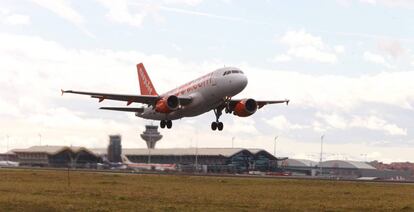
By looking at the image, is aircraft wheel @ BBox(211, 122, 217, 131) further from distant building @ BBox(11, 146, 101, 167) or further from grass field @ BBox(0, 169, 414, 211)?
distant building @ BBox(11, 146, 101, 167)

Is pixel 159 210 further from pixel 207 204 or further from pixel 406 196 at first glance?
pixel 406 196

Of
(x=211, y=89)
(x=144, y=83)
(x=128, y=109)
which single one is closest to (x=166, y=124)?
(x=128, y=109)

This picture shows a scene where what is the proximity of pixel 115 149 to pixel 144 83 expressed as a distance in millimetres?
57937

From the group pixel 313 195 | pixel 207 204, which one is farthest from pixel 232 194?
pixel 207 204

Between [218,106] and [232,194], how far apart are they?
30.7 ft

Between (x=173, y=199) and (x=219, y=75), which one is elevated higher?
(x=219, y=75)

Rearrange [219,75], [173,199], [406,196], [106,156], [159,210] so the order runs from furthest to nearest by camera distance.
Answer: [106,156] < [406,196] < [219,75] < [173,199] < [159,210]

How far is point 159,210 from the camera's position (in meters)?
46.5

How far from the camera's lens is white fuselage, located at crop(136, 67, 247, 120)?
6269cm

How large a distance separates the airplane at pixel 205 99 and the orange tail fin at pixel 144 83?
17.3 metres

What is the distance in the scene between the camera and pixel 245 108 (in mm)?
66812

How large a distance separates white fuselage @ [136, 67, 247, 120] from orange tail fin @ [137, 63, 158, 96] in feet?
72.2

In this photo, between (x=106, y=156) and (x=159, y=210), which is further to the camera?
(x=106, y=156)

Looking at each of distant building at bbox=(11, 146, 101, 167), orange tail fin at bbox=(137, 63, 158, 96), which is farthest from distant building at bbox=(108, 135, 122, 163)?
orange tail fin at bbox=(137, 63, 158, 96)
